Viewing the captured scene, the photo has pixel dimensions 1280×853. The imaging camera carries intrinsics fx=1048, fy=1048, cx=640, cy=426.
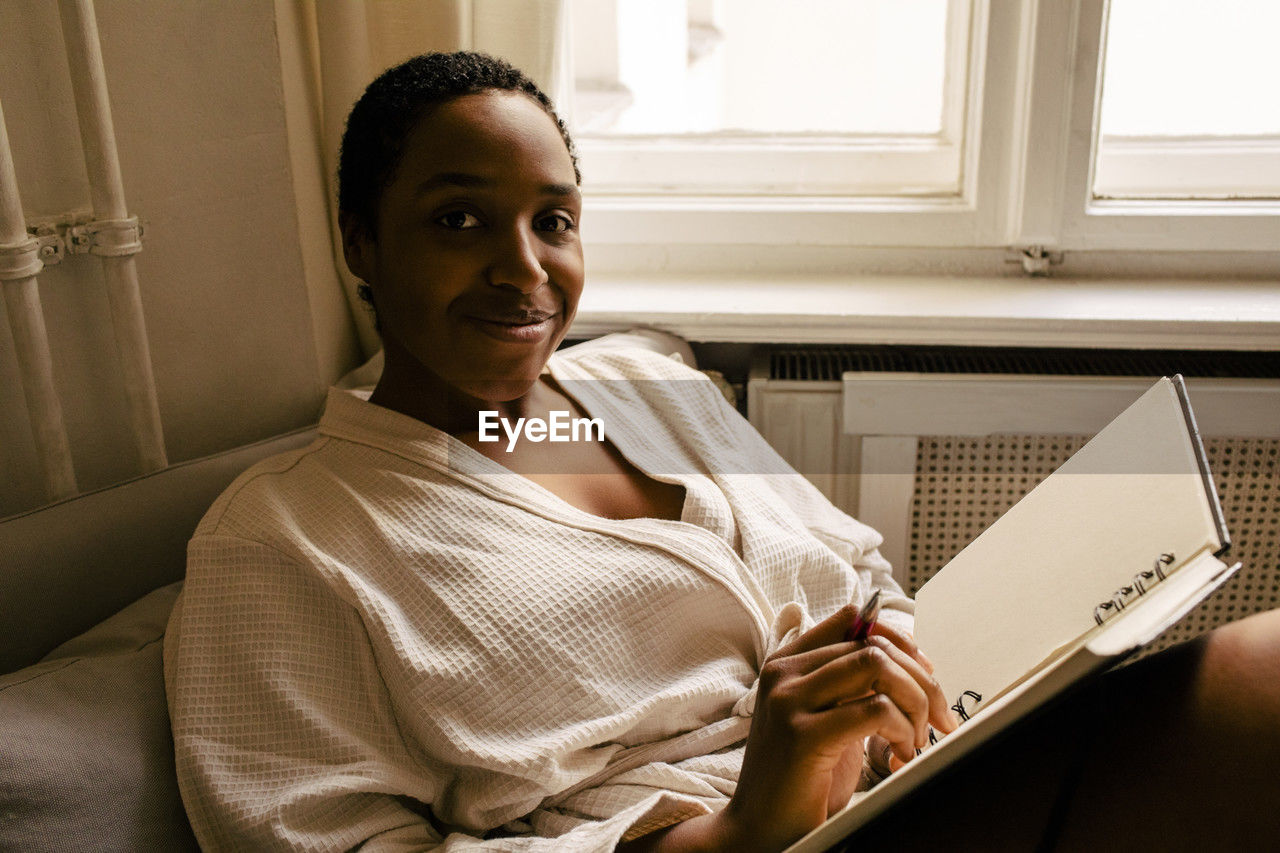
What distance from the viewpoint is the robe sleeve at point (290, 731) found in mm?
760

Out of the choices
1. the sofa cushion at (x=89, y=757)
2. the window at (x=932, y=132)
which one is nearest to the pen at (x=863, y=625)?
the sofa cushion at (x=89, y=757)

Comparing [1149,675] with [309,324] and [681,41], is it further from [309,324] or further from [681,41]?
[681,41]

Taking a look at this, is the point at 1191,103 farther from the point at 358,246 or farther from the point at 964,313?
the point at 358,246

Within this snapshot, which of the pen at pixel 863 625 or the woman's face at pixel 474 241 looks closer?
the pen at pixel 863 625

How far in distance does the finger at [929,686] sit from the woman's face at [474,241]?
43 centimetres

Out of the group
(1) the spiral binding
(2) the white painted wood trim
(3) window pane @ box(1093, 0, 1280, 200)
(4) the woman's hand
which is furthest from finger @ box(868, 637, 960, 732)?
(3) window pane @ box(1093, 0, 1280, 200)

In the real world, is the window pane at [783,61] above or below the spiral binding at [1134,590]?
above

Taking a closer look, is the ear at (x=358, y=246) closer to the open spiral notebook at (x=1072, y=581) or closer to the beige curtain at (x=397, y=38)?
the beige curtain at (x=397, y=38)

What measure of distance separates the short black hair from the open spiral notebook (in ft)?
1.81

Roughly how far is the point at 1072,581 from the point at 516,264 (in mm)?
531

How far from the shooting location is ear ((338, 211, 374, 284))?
1.02m

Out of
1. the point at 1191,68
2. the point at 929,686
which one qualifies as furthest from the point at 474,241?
the point at 1191,68

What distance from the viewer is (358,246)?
3.37 ft

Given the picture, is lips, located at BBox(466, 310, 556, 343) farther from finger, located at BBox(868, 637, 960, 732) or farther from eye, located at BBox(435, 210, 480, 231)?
finger, located at BBox(868, 637, 960, 732)
